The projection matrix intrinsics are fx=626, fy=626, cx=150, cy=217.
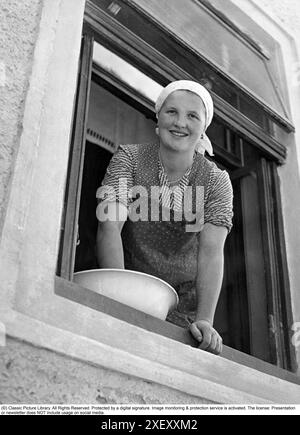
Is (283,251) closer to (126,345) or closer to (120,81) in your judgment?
(120,81)

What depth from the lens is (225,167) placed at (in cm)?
371

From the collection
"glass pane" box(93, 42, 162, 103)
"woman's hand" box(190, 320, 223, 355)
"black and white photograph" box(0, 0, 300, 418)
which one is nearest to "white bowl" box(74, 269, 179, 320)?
"black and white photograph" box(0, 0, 300, 418)

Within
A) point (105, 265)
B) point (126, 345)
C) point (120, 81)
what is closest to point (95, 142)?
point (120, 81)

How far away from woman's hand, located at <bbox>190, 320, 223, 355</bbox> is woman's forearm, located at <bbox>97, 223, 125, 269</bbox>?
1.29ft

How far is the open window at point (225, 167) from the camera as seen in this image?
7.75 ft

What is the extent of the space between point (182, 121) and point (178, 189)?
0.29m

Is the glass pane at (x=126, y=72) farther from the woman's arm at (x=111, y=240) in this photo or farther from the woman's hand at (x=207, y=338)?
the woman's hand at (x=207, y=338)

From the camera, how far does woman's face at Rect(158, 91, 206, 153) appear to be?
8.69 feet

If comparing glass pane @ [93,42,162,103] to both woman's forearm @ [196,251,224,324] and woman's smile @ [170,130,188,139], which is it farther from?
woman's forearm @ [196,251,224,324]

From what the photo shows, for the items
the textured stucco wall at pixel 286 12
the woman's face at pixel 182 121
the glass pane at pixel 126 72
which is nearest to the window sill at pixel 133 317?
the woman's face at pixel 182 121

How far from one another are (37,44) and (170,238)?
1.06m

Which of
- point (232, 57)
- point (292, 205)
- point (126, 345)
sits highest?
point (232, 57)
